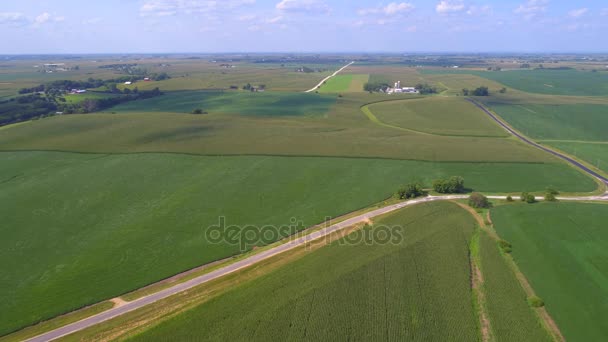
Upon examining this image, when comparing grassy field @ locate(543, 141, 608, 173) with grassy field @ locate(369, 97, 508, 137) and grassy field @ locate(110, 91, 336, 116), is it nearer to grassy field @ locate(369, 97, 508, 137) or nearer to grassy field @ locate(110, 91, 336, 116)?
grassy field @ locate(369, 97, 508, 137)

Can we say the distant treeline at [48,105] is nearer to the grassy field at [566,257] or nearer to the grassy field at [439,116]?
the grassy field at [439,116]

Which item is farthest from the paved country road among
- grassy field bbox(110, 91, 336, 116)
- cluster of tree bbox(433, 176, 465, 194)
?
grassy field bbox(110, 91, 336, 116)

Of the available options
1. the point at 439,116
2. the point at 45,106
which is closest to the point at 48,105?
the point at 45,106

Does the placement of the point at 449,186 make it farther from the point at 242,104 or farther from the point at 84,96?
the point at 84,96

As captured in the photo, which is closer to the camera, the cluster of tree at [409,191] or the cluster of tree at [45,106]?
the cluster of tree at [409,191]

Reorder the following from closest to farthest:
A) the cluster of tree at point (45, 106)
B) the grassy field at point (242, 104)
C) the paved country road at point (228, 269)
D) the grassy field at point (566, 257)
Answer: the paved country road at point (228, 269)
the grassy field at point (566, 257)
the cluster of tree at point (45, 106)
the grassy field at point (242, 104)

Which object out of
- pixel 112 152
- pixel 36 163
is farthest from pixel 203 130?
pixel 36 163

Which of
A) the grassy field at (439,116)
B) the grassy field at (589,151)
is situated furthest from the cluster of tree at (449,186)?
the grassy field at (439,116)
